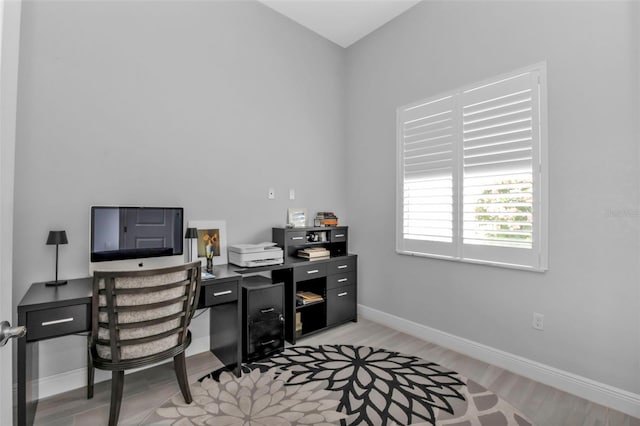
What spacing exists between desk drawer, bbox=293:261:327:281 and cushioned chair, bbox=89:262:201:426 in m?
1.23

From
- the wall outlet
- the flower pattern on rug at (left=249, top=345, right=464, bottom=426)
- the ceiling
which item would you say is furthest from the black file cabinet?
the ceiling

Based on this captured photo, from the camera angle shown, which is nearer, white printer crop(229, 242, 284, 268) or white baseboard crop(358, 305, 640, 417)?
white baseboard crop(358, 305, 640, 417)

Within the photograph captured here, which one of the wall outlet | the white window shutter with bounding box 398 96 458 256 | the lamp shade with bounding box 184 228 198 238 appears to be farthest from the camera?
the white window shutter with bounding box 398 96 458 256

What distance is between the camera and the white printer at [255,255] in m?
2.68

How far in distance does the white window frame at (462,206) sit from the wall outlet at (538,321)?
13.5 inches

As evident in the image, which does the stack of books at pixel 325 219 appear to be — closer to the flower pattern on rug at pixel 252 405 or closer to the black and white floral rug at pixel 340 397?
the black and white floral rug at pixel 340 397

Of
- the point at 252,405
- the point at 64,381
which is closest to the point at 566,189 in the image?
the point at 252,405

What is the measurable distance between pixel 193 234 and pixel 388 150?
2.15m

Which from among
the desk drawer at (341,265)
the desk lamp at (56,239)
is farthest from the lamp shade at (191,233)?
the desk drawer at (341,265)

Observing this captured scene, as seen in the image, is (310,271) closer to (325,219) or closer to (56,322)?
(325,219)

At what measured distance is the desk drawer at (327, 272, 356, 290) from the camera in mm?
3269

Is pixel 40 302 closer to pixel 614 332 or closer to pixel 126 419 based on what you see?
pixel 126 419

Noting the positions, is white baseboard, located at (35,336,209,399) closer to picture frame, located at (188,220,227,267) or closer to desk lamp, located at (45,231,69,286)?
desk lamp, located at (45,231,69,286)

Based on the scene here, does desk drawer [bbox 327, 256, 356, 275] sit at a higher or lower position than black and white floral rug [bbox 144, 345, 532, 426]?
higher
